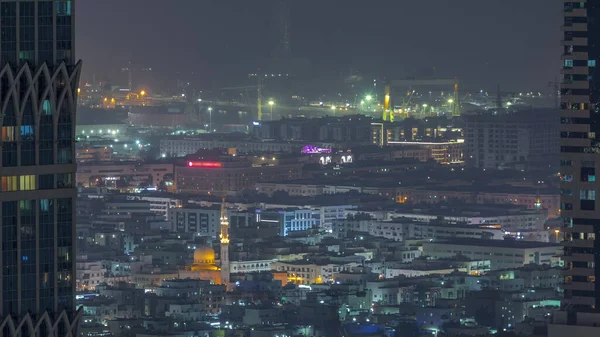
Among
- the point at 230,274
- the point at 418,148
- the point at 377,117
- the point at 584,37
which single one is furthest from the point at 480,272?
the point at 377,117

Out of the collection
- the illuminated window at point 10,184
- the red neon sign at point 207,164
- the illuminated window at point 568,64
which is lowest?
the illuminated window at point 10,184

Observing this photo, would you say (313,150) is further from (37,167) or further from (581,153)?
(37,167)

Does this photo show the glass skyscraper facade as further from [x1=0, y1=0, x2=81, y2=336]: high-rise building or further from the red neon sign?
the red neon sign

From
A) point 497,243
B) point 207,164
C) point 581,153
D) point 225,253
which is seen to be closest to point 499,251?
point 497,243

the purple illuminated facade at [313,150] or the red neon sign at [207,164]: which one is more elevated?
the purple illuminated facade at [313,150]

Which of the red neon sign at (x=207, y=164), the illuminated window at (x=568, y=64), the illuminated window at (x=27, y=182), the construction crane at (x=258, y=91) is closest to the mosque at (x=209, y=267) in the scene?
the illuminated window at (x=568, y=64)

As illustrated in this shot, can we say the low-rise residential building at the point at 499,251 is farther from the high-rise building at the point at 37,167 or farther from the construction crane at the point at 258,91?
the construction crane at the point at 258,91

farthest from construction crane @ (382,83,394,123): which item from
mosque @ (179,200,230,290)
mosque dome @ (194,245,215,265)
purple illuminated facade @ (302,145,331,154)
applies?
mosque @ (179,200,230,290)
